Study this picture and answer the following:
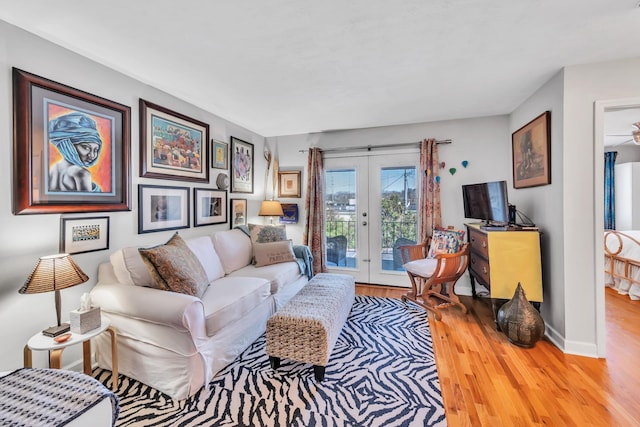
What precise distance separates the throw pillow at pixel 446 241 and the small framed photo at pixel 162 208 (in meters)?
2.96

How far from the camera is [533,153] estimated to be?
2.66 m

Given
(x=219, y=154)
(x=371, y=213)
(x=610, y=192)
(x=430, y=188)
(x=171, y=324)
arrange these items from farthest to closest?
(x=610, y=192)
(x=371, y=213)
(x=430, y=188)
(x=219, y=154)
(x=171, y=324)

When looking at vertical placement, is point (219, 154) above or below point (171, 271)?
above

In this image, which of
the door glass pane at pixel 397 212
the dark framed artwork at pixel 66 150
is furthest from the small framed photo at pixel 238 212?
the door glass pane at pixel 397 212

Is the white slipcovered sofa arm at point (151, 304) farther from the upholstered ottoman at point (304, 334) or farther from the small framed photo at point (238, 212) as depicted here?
the small framed photo at point (238, 212)

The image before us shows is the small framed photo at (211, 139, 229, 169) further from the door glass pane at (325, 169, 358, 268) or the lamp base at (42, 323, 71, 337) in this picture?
the lamp base at (42, 323, 71, 337)

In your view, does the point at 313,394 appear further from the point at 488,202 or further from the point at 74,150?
the point at 488,202

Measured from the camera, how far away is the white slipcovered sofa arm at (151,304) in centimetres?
168

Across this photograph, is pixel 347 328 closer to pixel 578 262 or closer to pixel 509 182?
pixel 578 262

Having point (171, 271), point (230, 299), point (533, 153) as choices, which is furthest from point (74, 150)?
point (533, 153)

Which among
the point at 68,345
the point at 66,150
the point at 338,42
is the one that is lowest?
the point at 68,345

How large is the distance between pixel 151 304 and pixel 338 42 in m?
2.18

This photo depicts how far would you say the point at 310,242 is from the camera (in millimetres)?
4094

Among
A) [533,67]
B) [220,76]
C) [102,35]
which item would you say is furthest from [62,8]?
[533,67]
